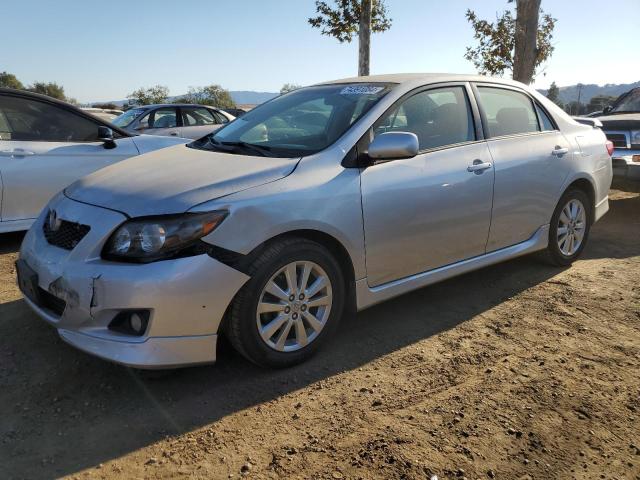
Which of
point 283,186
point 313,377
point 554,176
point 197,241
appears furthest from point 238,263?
point 554,176

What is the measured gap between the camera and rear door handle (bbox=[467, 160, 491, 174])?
12.5 ft

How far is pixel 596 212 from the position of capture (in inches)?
202

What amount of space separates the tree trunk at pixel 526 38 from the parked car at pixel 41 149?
9906 mm

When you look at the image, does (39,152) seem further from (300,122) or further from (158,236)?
(158,236)

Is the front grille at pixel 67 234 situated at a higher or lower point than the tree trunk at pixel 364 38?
lower

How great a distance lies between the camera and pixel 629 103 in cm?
1004

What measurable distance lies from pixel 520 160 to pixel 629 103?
739 centimetres

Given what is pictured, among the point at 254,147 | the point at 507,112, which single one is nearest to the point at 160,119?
the point at 254,147

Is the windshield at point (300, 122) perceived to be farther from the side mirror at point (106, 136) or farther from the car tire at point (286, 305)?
the side mirror at point (106, 136)

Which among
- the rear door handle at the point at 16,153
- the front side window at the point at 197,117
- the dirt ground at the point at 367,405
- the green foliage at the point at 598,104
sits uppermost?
the green foliage at the point at 598,104

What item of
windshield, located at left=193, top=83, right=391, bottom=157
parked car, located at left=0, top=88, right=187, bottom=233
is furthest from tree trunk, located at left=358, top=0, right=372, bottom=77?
windshield, located at left=193, top=83, right=391, bottom=157

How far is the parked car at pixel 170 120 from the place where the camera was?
33.9ft

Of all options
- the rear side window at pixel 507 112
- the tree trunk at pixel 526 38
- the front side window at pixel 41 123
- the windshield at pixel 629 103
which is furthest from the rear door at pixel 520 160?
the tree trunk at pixel 526 38

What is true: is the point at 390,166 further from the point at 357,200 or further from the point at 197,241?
the point at 197,241
